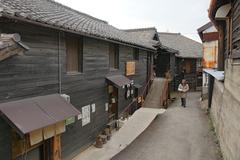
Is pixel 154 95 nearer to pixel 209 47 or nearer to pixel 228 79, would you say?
pixel 209 47

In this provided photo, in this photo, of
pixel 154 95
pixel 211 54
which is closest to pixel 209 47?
pixel 211 54

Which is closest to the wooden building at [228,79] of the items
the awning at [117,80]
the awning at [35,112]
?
the awning at [117,80]

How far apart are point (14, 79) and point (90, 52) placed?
4.93m

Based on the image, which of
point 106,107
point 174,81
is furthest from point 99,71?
point 174,81

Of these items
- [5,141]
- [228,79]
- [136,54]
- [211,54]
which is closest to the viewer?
[5,141]

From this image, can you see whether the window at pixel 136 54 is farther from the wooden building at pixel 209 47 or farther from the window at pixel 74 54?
the window at pixel 74 54

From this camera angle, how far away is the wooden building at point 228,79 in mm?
6867

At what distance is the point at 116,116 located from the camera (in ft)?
50.0

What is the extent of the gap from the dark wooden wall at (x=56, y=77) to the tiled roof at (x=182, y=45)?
63.8 ft

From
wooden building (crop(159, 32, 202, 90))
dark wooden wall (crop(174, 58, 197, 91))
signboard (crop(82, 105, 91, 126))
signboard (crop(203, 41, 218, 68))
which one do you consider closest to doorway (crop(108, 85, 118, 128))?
signboard (crop(82, 105, 91, 126))

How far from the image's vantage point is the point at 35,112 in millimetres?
7008

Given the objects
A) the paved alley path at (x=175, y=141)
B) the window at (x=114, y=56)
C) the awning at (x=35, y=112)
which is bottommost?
the paved alley path at (x=175, y=141)

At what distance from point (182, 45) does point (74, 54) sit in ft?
91.6

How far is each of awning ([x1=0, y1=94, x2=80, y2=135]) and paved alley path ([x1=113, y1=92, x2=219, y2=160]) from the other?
3641 millimetres
